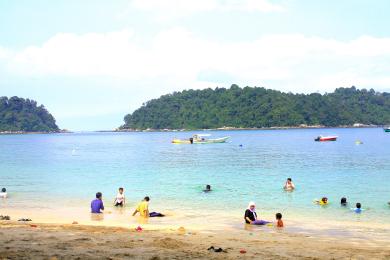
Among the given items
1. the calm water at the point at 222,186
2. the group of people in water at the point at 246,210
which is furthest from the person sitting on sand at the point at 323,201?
the calm water at the point at 222,186

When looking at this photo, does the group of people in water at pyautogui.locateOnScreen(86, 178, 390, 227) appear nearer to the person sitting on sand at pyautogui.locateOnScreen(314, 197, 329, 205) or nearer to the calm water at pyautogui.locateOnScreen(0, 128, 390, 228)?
the person sitting on sand at pyautogui.locateOnScreen(314, 197, 329, 205)

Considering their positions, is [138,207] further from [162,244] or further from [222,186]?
[222,186]

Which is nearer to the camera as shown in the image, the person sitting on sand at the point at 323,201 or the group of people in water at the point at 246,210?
the group of people in water at the point at 246,210

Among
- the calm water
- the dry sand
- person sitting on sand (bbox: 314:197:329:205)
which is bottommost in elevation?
the calm water

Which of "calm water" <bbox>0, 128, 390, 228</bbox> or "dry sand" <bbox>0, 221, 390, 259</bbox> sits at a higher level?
"dry sand" <bbox>0, 221, 390, 259</bbox>

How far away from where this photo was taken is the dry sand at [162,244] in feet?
41.9

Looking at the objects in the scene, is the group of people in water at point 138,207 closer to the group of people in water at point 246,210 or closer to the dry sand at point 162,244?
the group of people in water at point 246,210

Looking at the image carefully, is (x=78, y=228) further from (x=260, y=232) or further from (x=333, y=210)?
(x=333, y=210)

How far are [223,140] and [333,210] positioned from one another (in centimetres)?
8996

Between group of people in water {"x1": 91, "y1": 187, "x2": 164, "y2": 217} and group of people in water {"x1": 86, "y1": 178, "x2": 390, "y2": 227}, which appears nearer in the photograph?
group of people in water {"x1": 86, "y1": 178, "x2": 390, "y2": 227}

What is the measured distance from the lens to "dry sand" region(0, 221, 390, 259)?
41.9 ft

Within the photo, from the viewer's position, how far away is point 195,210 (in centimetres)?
2617

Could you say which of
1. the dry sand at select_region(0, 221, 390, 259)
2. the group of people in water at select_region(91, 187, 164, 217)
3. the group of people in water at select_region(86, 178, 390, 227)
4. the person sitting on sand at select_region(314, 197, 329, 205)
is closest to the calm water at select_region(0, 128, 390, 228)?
the person sitting on sand at select_region(314, 197, 329, 205)

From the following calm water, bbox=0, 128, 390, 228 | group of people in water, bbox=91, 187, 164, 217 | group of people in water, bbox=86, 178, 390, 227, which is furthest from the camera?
calm water, bbox=0, 128, 390, 228
